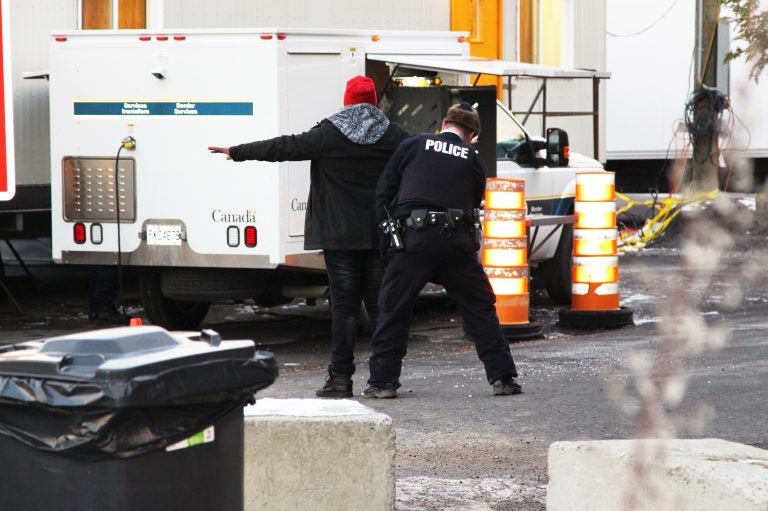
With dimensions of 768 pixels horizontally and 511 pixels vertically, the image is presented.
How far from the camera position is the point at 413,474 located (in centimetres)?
636

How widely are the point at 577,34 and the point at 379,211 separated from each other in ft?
38.5

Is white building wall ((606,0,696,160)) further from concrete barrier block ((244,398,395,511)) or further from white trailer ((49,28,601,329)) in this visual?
concrete barrier block ((244,398,395,511))

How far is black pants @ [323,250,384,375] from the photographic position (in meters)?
8.30

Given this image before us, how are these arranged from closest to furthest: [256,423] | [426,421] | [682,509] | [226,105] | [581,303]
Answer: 1. [682,509]
2. [256,423]
3. [426,421]
4. [226,105]
5. [581,303]

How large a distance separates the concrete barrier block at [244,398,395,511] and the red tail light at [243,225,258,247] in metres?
5.18

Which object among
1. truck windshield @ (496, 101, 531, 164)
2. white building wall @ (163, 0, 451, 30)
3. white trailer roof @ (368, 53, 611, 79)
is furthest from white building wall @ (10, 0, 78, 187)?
Answer: truck windshield @ (496, 101, 531, 164)

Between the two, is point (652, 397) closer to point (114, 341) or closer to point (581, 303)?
point (114, 341)

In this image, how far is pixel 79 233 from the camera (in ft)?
36.1

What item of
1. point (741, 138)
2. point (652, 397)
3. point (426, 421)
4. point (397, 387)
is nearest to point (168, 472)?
point (652, 397)

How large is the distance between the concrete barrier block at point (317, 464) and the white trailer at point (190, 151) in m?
5.11

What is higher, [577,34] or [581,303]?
[577,34]

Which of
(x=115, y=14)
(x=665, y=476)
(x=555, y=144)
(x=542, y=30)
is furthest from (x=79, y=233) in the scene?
(x=542, y=30)

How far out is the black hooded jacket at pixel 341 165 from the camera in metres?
8.22

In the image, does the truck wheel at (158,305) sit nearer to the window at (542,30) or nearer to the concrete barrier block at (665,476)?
the concrete barrier block at (665,476)
